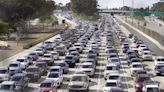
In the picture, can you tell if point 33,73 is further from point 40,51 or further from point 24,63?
point 40,51

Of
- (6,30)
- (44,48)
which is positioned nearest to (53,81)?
(44,48)

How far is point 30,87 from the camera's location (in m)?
37.2

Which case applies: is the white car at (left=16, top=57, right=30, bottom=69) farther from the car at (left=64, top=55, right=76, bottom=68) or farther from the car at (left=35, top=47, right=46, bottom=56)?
the car at (left=35, top=47, right=46, bottom=56)

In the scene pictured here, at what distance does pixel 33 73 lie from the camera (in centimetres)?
4019

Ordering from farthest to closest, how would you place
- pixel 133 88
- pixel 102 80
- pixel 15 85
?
pixel 102 80 → pixel 133 88 → pixel 15 85

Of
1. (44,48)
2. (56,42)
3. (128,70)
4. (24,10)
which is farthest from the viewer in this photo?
(24,10)

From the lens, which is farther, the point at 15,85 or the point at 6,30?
the point at 6,30

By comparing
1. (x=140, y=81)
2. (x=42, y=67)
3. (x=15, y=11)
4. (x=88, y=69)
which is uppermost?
(x=15, y=11)

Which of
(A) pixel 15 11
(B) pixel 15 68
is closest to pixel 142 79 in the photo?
(B) pixel 15 68

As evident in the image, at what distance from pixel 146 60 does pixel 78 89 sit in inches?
867

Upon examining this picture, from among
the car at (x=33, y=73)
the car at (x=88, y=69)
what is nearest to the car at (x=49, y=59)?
the car at (x=88, y=69)

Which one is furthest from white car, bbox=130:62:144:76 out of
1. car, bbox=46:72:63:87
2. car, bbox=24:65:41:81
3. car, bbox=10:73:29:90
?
car, bbox=10:73:29:90

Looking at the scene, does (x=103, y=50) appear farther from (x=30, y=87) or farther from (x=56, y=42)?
(x=30, y=87)

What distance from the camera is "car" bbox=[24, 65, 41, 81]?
3981 centimetres
